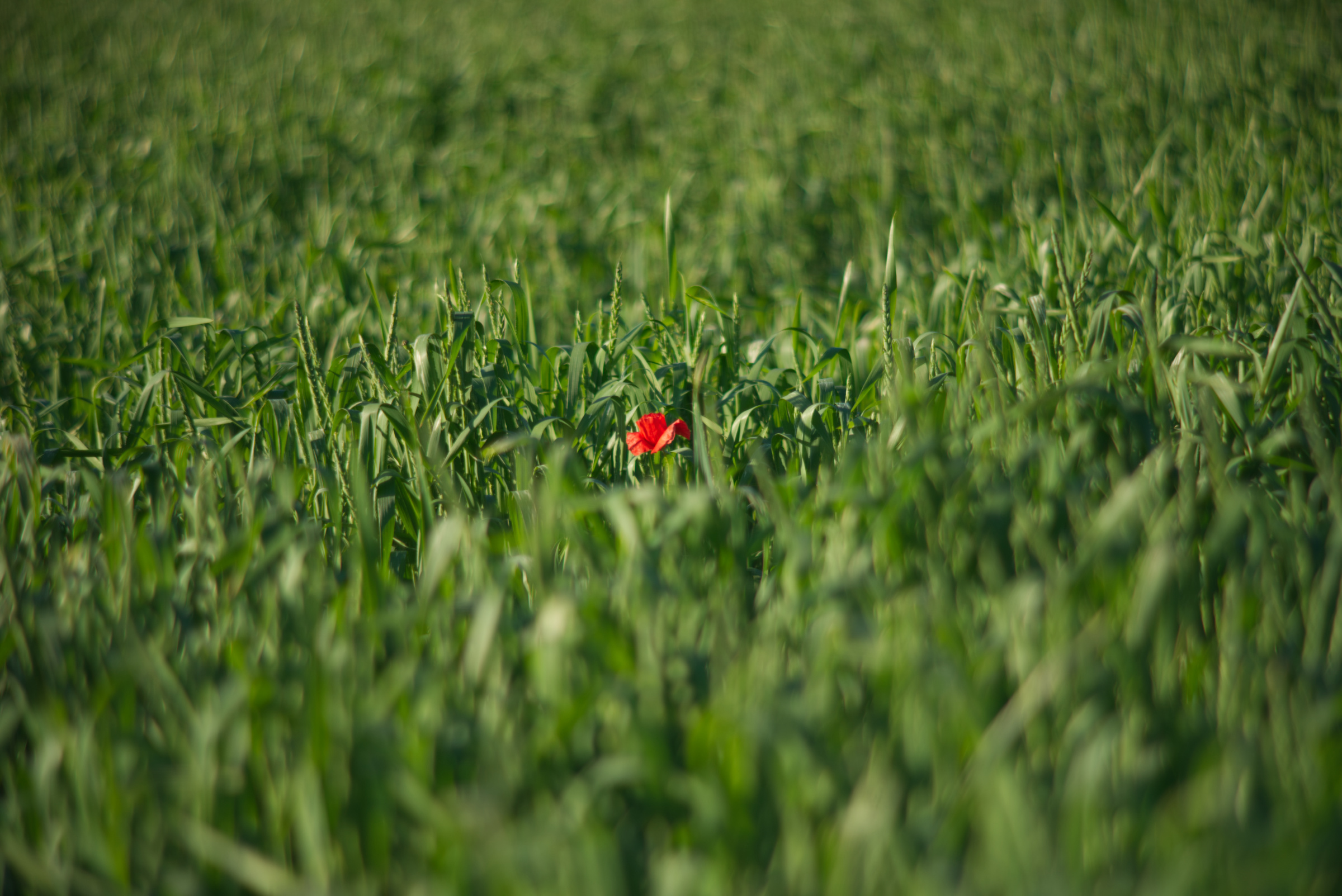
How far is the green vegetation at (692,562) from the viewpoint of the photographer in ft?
3.04

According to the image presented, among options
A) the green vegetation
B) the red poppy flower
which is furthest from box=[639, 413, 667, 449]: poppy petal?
the green vegetation

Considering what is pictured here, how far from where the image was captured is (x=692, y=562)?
132 centimetres

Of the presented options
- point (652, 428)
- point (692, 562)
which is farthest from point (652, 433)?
point (692, 562)

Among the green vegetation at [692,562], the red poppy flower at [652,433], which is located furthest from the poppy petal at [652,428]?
the green vegetation at [692,562]

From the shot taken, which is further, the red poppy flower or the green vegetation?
the red poppy flower

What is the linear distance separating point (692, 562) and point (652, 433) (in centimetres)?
56

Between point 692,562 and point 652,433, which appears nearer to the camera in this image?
point 692,562

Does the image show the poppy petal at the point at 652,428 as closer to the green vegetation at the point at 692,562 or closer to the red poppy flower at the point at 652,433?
the red poppy flower at the point at 652,433

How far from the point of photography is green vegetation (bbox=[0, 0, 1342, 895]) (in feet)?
3.04

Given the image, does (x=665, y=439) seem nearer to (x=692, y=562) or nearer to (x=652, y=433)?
(x=652, y=433)

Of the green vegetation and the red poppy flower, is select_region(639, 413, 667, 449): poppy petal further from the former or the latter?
the green vegetation

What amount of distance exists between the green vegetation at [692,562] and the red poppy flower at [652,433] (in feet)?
0.28

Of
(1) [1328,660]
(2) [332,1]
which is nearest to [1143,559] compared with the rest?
(1) [1328,660]

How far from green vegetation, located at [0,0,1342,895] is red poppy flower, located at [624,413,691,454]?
0.09m
